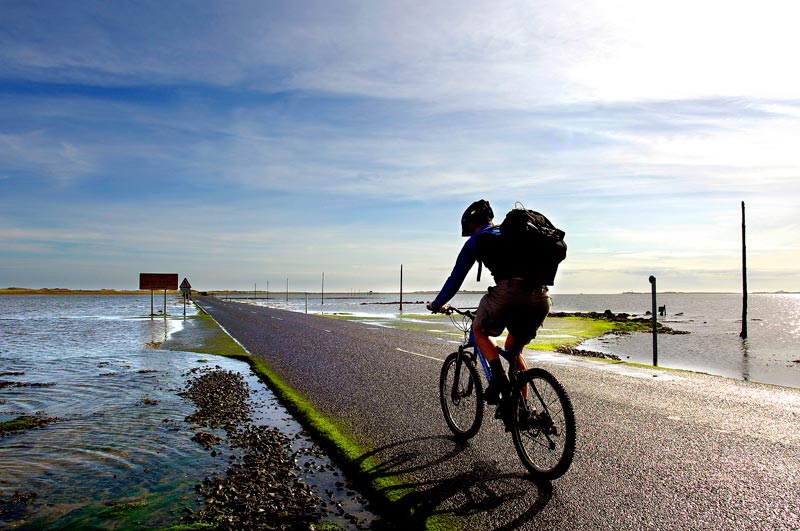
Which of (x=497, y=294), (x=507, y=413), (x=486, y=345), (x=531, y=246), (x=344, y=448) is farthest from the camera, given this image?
(x=344, y=448)

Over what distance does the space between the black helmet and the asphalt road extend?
257cm

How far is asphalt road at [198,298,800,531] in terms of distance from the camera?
13.8 feet

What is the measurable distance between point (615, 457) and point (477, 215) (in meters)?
2.98

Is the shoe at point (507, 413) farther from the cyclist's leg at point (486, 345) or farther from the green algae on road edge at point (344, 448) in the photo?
the green algae on road edge at point (344, 448)

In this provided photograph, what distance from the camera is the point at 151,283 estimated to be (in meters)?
45.4

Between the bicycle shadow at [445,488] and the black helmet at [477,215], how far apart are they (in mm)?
2526

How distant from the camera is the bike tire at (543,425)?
4.78 m

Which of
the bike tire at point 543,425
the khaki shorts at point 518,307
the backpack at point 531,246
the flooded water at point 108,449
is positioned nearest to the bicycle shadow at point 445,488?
the bike tire at point 543,425

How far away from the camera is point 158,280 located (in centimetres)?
4578

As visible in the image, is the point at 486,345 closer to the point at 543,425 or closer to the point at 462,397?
the point at 543,425

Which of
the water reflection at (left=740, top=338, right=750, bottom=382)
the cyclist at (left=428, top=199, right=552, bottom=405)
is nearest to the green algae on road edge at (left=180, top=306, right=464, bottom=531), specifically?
the cyclist at (left=428, top=199, right=552, bottom=405)

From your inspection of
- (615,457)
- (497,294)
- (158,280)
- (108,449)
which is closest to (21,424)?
(108,449)

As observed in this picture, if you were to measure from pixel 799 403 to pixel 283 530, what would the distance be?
8743mm

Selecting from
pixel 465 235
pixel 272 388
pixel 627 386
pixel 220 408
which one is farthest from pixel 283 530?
pixel 627 386
